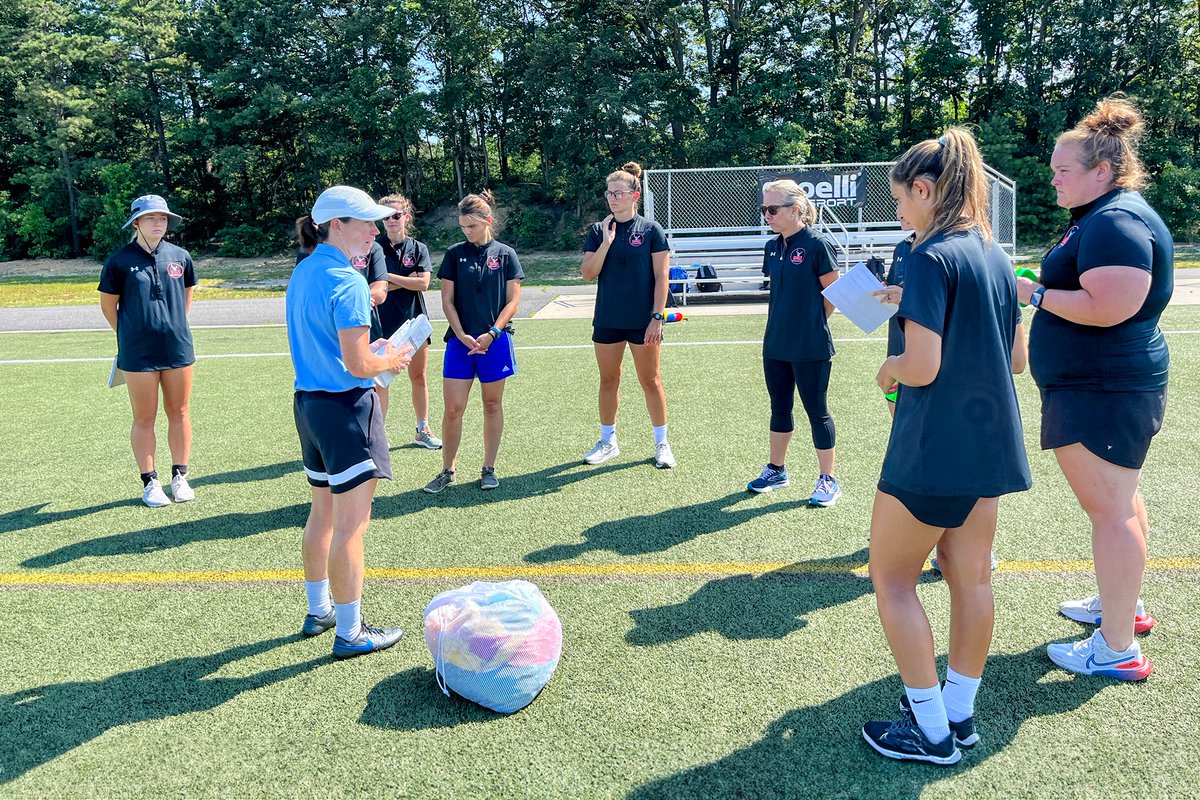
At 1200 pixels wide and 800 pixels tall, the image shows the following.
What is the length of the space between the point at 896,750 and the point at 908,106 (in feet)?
107

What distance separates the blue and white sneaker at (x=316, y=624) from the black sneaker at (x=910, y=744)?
2298 millimetres

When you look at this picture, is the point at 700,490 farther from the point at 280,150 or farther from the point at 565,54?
the point at 280,150

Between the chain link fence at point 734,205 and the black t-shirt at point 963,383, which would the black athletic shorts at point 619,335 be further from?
the chain link fence at point 734,205

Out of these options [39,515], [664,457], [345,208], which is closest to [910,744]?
[345,208]

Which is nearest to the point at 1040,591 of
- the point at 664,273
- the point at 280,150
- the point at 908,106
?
the point at 664,273

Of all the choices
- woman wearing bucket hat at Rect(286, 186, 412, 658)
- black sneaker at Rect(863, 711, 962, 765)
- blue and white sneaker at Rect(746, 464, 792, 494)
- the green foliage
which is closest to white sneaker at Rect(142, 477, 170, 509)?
woman wearing bucket hat at Rect(286, 186, 412, 658)

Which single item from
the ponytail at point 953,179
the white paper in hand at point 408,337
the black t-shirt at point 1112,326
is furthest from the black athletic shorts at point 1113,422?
the white paper in hand at point 408,337

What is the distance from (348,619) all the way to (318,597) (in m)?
0.31

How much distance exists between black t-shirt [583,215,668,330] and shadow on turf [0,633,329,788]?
3155 millimetres

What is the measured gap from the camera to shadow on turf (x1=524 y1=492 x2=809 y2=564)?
15.0ft

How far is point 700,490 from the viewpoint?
18.2ft

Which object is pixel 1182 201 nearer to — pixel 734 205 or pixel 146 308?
pixel 734 205

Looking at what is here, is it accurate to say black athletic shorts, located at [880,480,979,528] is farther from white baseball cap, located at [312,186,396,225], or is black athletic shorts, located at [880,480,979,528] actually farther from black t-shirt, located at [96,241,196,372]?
black t-shirt, located at [96,241,196,372]

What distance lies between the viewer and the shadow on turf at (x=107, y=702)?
2.94 metres
